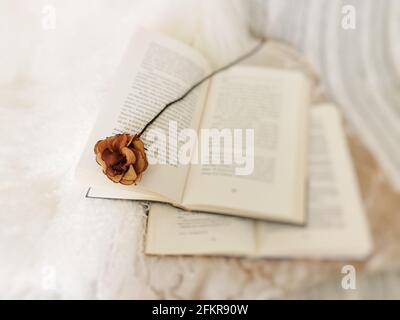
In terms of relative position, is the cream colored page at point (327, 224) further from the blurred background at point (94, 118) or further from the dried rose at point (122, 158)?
the dried rose at point (122, 158)

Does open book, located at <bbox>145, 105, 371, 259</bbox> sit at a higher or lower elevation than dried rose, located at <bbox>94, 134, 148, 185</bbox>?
lower

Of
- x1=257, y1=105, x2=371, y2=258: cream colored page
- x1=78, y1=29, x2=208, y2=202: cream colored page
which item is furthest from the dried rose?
x1=257, y1=105, x2=371, y2=258: cream colored page

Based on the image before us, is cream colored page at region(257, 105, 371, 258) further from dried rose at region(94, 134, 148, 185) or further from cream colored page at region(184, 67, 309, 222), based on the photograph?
dried rose at region(94, 134, 148, 185)

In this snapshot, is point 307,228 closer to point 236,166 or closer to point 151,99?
point 236,166

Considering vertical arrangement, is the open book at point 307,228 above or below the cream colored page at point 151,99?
below

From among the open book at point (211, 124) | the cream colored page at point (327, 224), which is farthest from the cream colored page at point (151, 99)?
the cream colored page at point (327, 224)

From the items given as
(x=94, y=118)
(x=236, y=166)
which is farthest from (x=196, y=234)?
(x=94, y=118)

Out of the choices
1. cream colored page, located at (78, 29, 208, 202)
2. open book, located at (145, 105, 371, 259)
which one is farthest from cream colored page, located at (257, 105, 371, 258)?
cream colored page, located at (78, 29, 208, 202)
